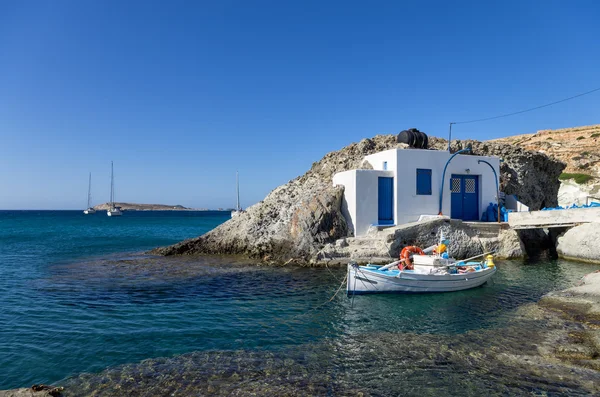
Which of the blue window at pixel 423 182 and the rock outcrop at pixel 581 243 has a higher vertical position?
the blue window at pixel 423 182

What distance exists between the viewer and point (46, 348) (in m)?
9.99

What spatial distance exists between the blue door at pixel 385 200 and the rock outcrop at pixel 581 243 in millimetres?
10087

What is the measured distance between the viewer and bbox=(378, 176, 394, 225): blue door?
24.5 metres

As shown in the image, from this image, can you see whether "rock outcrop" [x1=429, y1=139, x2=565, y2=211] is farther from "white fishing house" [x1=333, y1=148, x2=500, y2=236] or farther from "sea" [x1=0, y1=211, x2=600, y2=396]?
"sea" [x1=0, y1=211, x2=600, y2=396]

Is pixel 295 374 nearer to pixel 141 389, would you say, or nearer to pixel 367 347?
pixel 367 347

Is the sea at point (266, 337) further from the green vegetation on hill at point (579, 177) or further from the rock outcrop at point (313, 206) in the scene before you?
the green vegetation on hill at point (579, 177)

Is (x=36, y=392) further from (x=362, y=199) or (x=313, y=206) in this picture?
(x=362, y=199)

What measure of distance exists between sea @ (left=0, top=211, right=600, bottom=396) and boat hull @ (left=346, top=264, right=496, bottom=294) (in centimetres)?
35

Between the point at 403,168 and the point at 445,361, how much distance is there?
16685mm

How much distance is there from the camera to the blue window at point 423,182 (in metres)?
25.0

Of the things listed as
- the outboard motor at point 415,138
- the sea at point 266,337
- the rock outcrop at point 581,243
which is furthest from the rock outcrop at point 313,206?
the rock outcrop at point 581,243

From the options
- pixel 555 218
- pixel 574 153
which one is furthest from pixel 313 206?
pixel 574 153

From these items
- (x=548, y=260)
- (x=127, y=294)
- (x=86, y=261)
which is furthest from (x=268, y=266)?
(x=548, y=260)

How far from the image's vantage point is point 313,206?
2445cm
